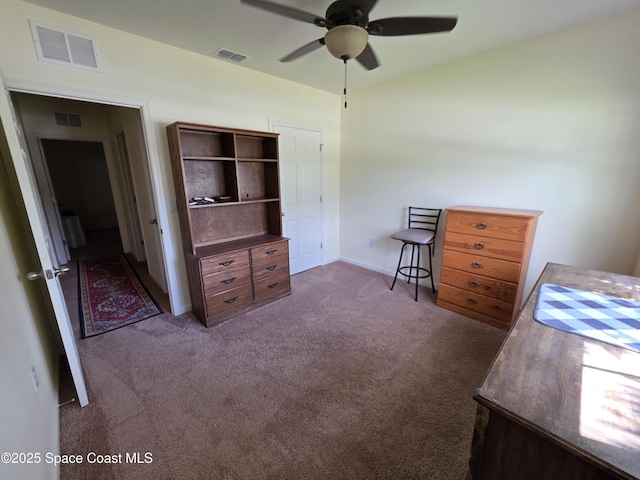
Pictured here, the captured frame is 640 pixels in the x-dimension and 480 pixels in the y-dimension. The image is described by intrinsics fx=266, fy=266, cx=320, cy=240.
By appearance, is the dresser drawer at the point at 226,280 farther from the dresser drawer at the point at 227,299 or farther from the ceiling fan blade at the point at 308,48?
the ceiling fan blade at the point at 308,48

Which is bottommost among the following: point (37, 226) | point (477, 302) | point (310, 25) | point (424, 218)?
point (477, 302)

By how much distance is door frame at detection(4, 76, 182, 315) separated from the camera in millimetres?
1900

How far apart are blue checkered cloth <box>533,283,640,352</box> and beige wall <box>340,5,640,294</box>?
4.14ft

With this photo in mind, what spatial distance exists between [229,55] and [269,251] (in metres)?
2.01

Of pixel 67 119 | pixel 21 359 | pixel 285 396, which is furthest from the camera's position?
pixel 67 119

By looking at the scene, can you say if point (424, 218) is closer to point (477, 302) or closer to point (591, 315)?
point (477, 302)

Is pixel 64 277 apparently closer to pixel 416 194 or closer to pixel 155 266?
pixel 155 266

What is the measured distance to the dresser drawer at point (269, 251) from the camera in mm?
2868

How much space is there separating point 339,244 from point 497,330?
256 centimetres

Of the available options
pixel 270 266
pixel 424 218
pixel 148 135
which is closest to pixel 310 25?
pixel 148 135

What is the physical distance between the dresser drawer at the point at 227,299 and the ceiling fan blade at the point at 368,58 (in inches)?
90.9

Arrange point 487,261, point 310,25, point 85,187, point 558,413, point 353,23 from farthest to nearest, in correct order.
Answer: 1. point 85,187
2. point 487,261
3. point 310,25
4. point 353,23
5. point 558,413

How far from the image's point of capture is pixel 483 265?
102 inches

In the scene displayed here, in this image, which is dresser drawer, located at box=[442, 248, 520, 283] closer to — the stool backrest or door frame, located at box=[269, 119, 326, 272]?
the stool backrest
